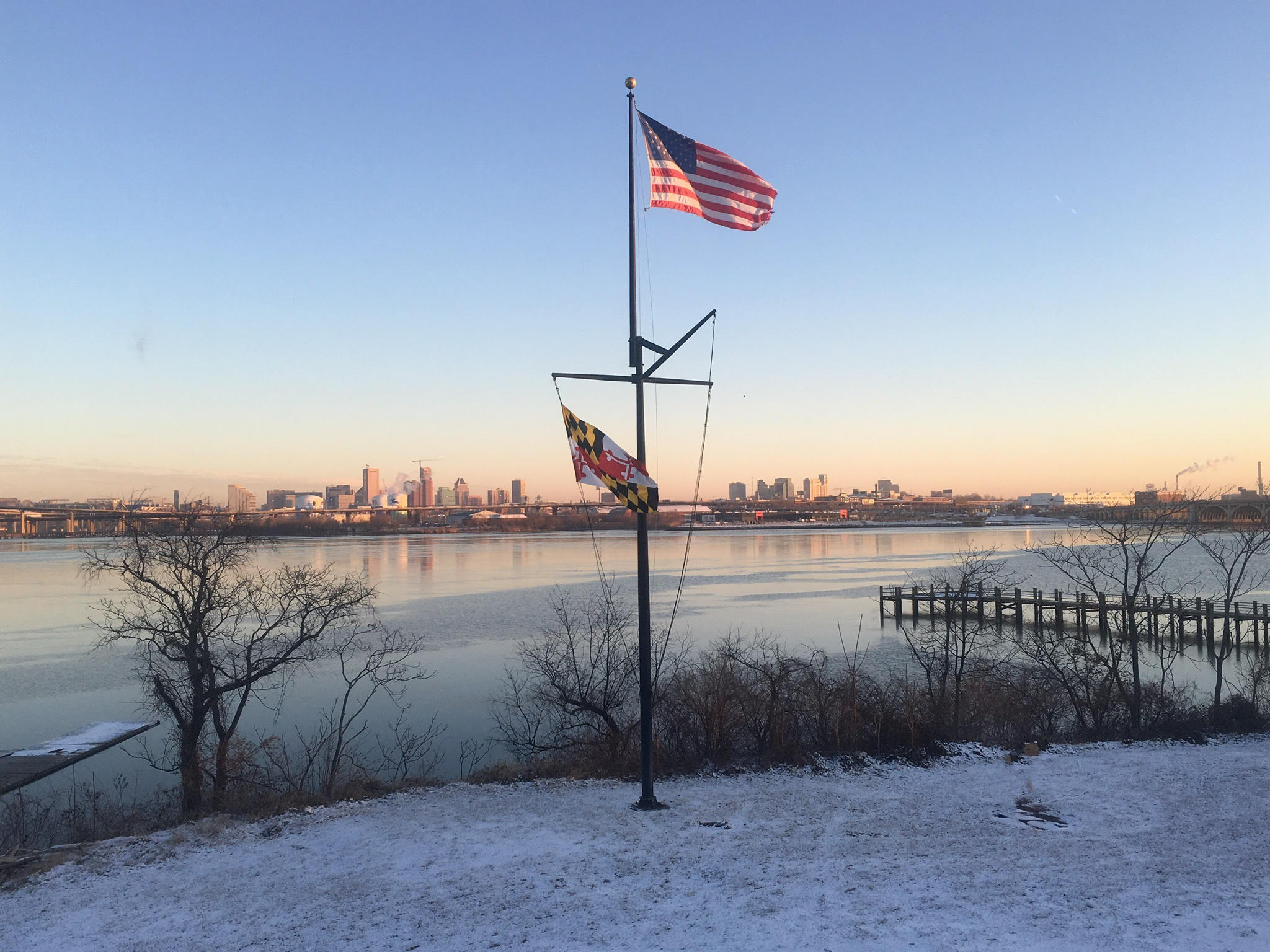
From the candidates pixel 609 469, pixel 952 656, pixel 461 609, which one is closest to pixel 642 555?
pixel 609 469

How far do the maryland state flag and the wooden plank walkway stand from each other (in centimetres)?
1534

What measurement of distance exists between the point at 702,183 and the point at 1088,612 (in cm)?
4300

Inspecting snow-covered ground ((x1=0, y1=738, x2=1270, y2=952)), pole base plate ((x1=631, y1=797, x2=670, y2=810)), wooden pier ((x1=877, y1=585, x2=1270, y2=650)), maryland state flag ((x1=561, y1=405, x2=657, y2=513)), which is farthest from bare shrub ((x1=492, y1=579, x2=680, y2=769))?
wooden pier ((x1=877, y1=585, x2=1270, y2=650))

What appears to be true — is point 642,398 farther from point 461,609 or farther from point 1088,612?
point 1088,612

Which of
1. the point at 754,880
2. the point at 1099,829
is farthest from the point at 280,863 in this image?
the point at 1099,829

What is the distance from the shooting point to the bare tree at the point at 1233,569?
68.8ft

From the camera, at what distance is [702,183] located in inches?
443

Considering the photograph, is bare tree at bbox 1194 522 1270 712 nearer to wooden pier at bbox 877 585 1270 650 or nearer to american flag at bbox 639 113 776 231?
wooden pier at bbox 877 585 1270 650

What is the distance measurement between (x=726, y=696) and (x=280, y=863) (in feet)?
31.4

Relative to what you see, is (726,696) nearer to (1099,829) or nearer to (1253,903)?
(1099,829)

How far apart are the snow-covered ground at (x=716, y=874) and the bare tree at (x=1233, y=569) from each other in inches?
366

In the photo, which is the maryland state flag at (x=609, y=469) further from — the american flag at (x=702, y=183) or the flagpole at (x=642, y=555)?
the american flag at (x=702, y=183)

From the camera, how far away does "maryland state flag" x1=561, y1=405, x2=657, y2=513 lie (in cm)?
1049

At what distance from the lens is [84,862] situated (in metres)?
9.02
